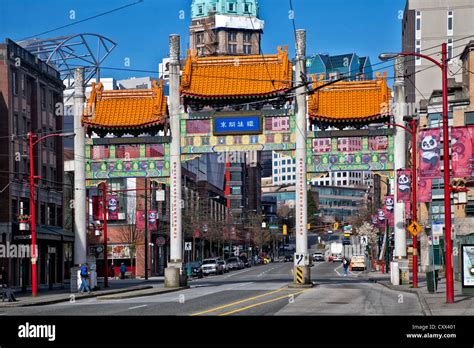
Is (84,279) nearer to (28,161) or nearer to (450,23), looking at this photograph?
(28,161)

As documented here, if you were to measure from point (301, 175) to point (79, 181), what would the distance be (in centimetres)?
1482

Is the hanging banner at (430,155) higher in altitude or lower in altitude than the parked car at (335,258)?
higher

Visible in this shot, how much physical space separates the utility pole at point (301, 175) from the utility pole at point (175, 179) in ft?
25.3

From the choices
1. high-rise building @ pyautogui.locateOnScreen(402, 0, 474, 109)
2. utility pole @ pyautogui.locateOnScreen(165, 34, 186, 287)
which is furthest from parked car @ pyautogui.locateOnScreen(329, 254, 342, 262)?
utility pole @ pyautogui.locateOnScreen(165, 34, 186, 287)

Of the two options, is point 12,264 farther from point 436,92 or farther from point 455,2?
point 455,2

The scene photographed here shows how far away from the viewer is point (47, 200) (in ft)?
259

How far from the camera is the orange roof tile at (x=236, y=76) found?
182ft

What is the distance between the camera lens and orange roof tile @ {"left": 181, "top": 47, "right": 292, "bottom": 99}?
55.5m

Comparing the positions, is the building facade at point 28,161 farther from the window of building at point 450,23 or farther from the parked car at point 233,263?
the window of building at point 450,23

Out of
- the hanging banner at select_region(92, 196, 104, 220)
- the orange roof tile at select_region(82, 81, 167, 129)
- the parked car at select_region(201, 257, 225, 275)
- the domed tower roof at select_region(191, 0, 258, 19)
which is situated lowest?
the parked car at select_region(201, 257, 225, 275)

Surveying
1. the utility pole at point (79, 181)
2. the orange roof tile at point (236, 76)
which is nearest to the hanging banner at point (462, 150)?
the orange roof tile at point (236, 76)

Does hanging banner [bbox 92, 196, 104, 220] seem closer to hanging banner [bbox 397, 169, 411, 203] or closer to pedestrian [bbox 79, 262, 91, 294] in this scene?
pedestrian [bbox 79, 262, 91, 294]

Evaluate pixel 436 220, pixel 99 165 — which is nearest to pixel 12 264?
pixel 99 165

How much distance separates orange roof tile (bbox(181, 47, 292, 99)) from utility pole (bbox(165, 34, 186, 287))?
2.69ft
